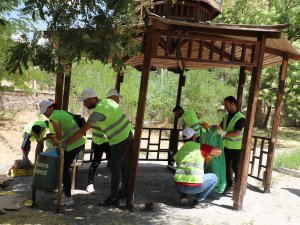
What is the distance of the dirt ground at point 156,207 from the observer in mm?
5129

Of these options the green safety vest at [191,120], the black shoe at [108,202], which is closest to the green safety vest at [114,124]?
the black shoe at [108,202]

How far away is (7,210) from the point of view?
5.09 meters

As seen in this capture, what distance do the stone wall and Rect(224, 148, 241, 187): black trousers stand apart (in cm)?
1513

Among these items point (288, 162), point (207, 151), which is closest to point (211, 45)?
point (207, 151)

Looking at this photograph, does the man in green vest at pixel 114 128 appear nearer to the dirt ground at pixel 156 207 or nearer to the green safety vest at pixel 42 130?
the dirt ground at pixel 156 207

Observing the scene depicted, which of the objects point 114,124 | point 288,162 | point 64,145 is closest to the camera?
point 64,145

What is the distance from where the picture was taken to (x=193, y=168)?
579 cm

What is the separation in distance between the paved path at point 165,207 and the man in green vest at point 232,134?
60 centimetres

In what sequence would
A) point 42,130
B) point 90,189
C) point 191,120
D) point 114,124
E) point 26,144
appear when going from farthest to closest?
1. point 191,120
2. point 26,144
3. point 42,130
4. point 90,189
5. point 114,124

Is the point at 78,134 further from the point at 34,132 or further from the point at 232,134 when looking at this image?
the point at 232,134

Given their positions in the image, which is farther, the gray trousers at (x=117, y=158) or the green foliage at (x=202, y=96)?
the green foliage at (x=202, y=96)

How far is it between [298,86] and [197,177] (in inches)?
508

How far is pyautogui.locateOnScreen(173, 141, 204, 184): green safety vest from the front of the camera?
5.79 metres

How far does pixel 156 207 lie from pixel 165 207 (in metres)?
0.15
